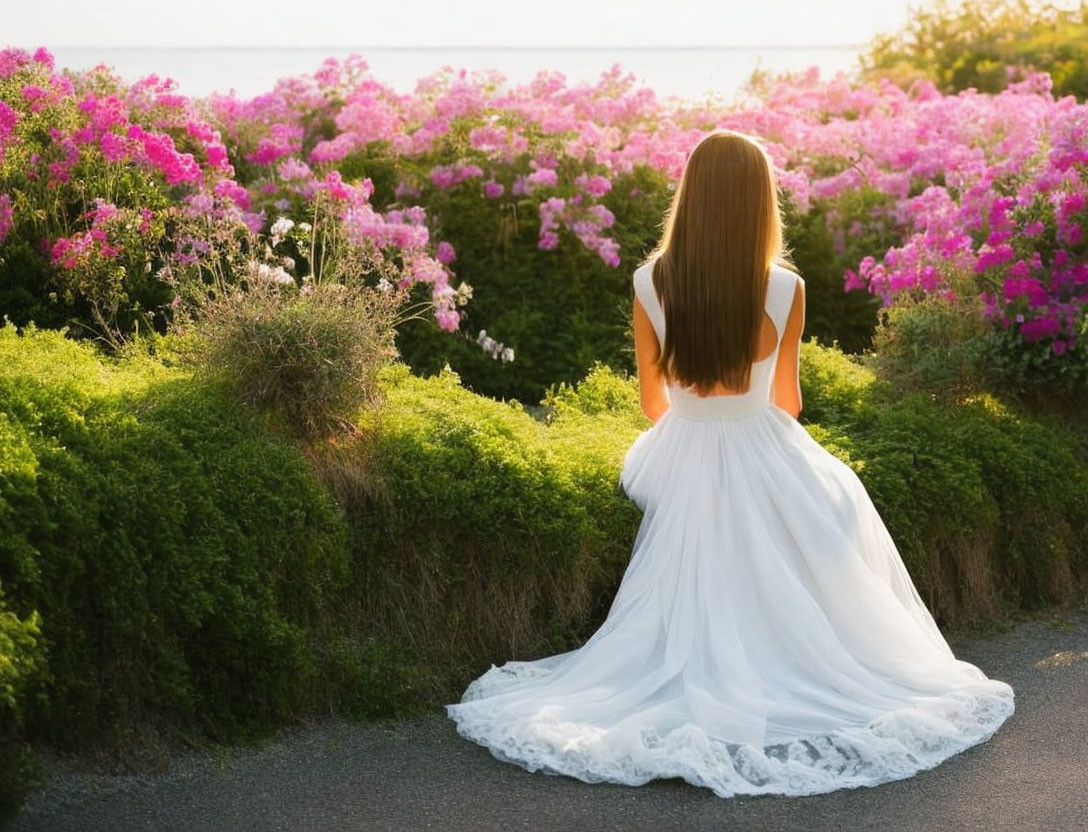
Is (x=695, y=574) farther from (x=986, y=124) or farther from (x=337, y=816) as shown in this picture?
(x=986, y=124)

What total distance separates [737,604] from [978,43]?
1411 centimetres

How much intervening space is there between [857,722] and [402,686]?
135 cm

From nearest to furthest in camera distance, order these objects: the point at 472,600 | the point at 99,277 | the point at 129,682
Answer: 1. the point at 129,682
2. the point at 472,600
3. the point at 99,277

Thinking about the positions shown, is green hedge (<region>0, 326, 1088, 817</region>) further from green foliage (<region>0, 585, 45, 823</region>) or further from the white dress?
the white dress

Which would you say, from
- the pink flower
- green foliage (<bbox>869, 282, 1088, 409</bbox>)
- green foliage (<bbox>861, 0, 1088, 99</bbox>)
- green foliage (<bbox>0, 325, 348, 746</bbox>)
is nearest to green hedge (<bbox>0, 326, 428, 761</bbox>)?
green foliage (<bbox>0, 325, 348, 746</bbox>)

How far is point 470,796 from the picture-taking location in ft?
12.2

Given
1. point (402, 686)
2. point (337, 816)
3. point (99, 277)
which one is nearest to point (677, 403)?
point (402, 686)

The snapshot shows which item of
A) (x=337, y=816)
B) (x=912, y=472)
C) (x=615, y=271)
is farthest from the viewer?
(x=615, y=271)

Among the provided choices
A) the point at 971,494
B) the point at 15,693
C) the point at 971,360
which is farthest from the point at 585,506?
the point at 971,360

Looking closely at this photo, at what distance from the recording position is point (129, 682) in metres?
3.89

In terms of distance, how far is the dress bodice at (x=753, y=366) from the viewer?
4.36 m

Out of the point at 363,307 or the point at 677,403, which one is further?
the point at 363,307

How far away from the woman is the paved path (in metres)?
0.08

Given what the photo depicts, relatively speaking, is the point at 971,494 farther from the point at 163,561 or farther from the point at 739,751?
the point at 163,561
